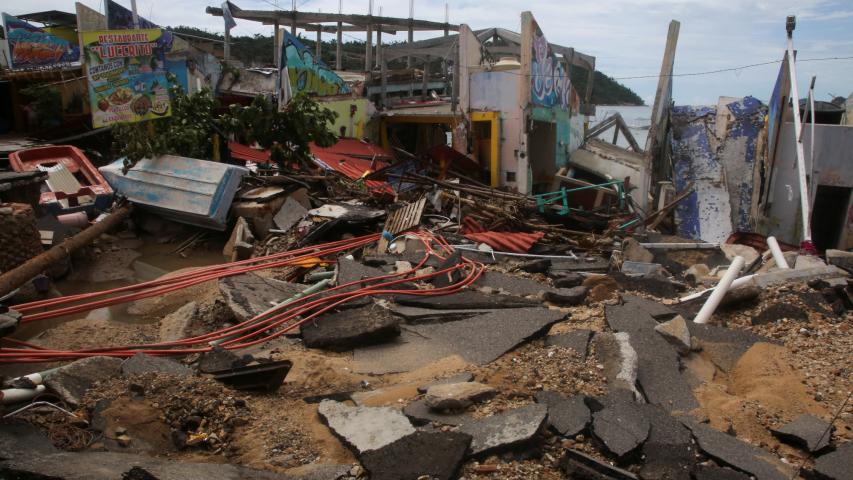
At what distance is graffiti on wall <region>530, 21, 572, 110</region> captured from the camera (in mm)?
13938

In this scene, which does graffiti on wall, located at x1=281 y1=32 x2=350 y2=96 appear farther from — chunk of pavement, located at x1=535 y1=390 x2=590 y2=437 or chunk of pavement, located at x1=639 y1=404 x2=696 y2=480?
chunk of pavement, located at x1=639 y1=404 x2=696 y2=480

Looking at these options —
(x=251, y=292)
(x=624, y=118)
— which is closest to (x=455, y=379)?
(x=251, y=292)

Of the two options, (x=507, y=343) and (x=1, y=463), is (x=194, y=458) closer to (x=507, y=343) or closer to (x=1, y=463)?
(x=1, y=463)

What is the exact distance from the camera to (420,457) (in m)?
3.15

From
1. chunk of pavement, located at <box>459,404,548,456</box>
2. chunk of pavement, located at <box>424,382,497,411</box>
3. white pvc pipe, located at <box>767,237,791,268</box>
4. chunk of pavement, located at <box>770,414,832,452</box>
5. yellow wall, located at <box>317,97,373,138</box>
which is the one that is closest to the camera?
chunk of pavement, located at <box>459,404,548,456</box>

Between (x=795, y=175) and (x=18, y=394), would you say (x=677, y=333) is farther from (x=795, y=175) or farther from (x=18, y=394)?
(x=795, y=175)

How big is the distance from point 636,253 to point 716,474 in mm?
5810

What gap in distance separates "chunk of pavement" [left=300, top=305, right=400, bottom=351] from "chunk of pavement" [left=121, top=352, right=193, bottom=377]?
43.2 inches

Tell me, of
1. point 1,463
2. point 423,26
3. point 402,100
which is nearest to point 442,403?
point 1,463

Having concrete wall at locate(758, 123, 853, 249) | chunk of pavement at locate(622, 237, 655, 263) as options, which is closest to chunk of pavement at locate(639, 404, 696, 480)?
chunk of pavement at locate(622, 237, 655, 263)

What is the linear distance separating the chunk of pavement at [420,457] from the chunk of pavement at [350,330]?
1835 millimetres

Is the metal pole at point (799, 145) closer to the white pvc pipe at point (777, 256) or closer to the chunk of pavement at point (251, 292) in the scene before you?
the white pvc pipe at point (777, 256)

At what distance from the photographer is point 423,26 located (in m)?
28.7

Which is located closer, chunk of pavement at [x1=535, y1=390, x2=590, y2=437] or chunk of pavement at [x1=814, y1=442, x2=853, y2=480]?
chunk of pavement at [x1=814, y1=442, x2=853, y2=480]
